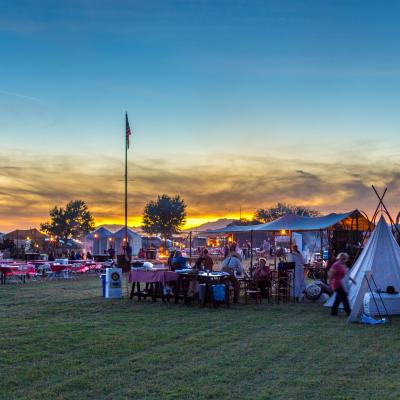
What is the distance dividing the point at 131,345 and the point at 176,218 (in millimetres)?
74874

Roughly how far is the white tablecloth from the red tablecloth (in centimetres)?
554

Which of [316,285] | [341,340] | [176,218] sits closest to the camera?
[341,340]

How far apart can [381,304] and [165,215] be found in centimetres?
7188

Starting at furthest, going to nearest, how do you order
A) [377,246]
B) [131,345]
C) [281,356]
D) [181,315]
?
[377,246] < [181,315] < [131,345] < [281,356]

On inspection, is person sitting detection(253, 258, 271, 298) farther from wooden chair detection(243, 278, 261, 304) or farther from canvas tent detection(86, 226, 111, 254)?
canvas tent detection(86, 226, 111, 254)

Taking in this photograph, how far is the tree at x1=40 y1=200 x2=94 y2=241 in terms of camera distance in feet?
291

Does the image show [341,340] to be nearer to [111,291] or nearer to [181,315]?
[181,315]

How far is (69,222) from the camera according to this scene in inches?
3536

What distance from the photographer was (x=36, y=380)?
23.2ft

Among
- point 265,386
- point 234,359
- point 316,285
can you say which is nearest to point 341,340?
point 234,359

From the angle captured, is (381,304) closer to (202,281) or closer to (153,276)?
(202,281)

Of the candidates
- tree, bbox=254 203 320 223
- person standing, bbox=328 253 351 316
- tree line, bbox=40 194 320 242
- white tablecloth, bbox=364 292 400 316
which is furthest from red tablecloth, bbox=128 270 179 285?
tree, bbox=254 203 320 223

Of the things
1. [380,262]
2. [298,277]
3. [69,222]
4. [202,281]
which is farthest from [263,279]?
[69,222]

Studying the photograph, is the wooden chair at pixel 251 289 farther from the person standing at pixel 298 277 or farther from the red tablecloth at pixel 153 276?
the red tablecloth at pixel 153 276
